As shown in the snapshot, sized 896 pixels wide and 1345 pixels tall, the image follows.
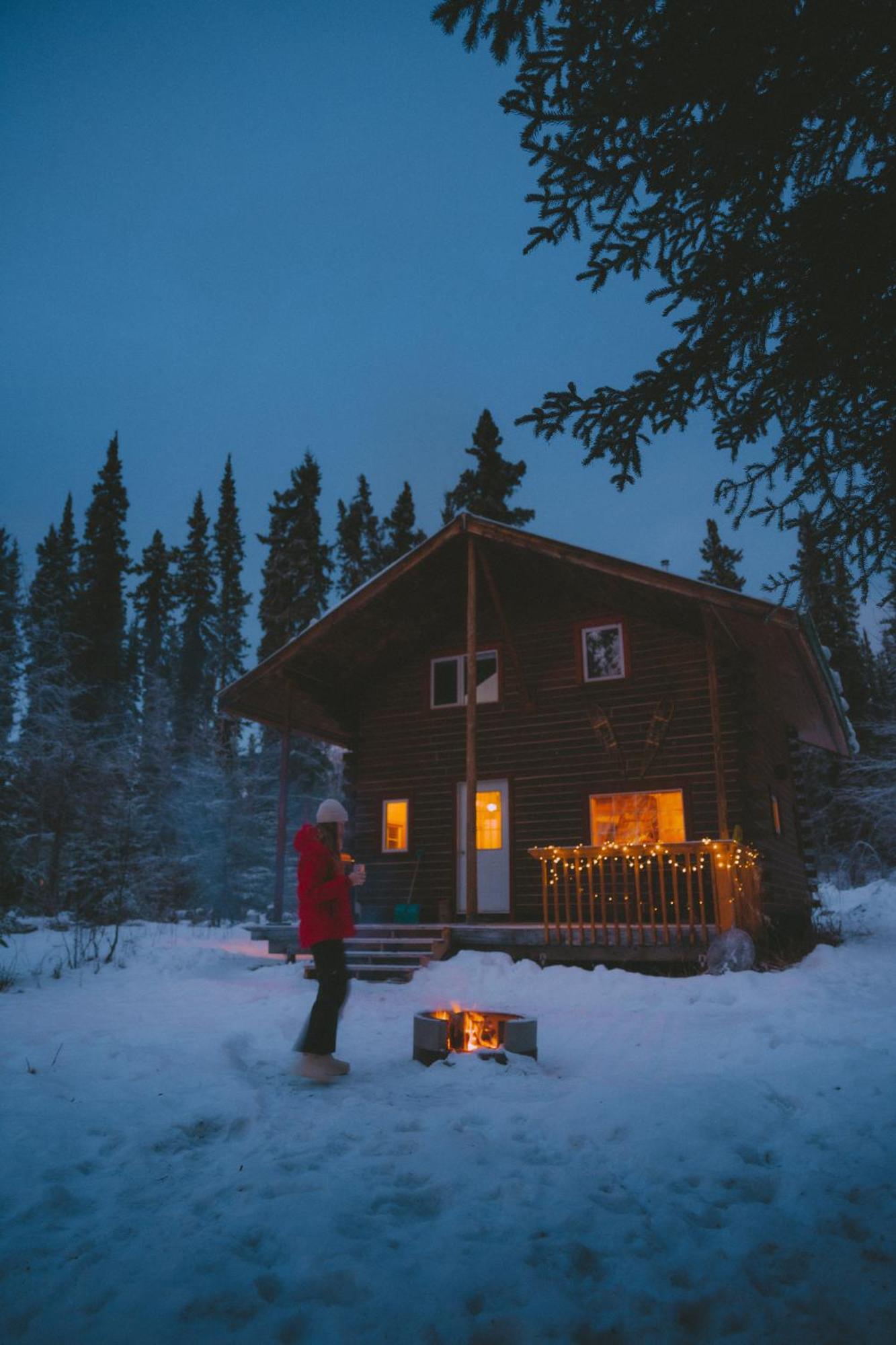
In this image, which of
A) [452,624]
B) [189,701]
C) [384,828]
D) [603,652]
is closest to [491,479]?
[452,624]

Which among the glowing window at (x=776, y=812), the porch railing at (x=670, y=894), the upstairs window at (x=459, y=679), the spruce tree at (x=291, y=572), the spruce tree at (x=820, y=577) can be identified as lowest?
the porch railing at (x=670, y=894)

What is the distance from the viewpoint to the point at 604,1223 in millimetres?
2861

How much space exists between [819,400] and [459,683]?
11325 millimetres

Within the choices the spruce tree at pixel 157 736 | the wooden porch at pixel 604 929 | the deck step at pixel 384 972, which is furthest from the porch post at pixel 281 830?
the spruce tree at pixel 157 736

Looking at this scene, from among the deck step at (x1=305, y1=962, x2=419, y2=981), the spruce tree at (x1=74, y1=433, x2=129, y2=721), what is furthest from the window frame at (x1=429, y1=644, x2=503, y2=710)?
the spruce tree at (x1=74, y1=433, x2=129, y2=721)

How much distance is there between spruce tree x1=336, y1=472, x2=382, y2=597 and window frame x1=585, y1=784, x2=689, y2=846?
73.8 ft

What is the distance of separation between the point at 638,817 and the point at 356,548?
24.6 metres

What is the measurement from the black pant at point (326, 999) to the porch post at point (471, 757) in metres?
5.32

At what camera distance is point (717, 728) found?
1177cm

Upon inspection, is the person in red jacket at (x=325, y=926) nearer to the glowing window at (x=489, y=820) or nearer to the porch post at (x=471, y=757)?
the porch post at (x=471, y=757)

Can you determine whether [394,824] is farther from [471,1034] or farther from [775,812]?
[471,1034]

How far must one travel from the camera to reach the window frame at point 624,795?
12.6 metres

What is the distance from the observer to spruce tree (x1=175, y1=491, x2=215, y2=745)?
132ft

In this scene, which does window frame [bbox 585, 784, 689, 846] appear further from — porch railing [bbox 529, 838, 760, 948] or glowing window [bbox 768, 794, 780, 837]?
glowing window [bbox 768, 794, 780, 837]
